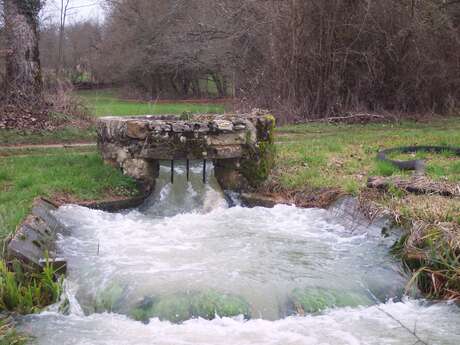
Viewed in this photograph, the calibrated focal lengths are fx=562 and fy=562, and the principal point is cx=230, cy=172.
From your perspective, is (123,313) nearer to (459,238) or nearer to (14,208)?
(14,208)

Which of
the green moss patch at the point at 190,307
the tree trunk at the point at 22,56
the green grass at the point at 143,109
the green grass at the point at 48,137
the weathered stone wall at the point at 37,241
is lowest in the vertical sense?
the green moss patch at the point at 190,307

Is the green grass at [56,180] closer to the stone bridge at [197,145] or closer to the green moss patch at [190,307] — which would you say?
the stone bridge at [197,145]

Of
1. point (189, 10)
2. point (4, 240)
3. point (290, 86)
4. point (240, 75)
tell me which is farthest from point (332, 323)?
point (189, 10)

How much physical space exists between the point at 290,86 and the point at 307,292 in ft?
35.3

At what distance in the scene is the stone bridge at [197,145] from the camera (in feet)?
28.1

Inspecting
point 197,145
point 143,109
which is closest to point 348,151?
point 197,145

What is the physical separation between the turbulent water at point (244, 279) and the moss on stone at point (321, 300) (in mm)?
13

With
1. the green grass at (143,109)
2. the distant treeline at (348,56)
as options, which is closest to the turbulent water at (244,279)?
the green grass at (143,109)

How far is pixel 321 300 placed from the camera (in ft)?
17.2

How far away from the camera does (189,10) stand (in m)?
25.3

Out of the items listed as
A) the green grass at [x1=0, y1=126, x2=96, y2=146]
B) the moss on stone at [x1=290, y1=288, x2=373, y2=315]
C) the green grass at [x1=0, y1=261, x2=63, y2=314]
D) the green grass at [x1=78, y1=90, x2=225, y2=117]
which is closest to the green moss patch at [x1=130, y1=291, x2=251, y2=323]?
the moss on stone at [x1=290, y1=288, x2=373, y2=315]

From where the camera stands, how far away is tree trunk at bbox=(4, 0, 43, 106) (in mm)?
13555

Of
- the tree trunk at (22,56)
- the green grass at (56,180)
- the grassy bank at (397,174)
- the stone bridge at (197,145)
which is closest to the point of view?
the grassy bank at (397,174)

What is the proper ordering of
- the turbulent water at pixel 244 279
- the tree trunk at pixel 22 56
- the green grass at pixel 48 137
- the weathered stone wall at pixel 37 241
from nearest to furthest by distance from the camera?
the turbulent water at pixel 244 279, the weathered stone wall at pixel 37 241, the green grass at pixel 48 137, the tree trunk at pixel 22 56
